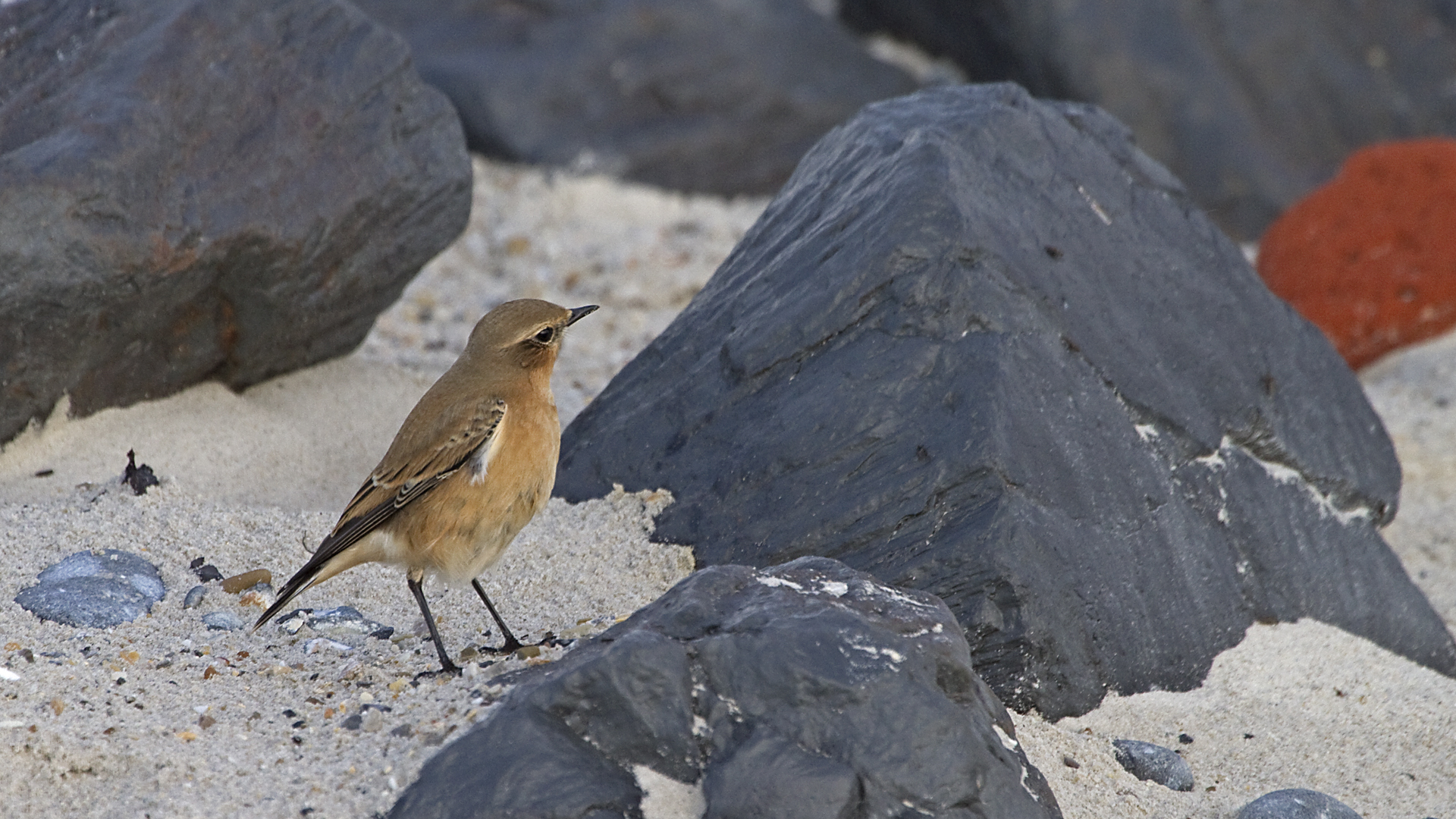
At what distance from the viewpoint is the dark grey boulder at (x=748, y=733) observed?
326cm

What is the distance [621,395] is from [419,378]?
6.86ft

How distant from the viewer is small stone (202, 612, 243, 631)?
469 centimetres

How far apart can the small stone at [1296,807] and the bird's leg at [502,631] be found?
2.22 meters

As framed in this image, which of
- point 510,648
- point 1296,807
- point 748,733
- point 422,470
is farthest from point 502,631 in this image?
point 1296,807

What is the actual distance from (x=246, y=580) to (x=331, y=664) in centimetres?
80

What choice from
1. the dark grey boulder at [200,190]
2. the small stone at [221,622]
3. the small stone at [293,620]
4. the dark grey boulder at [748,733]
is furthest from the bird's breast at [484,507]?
the dark grey boulder at [200,190]

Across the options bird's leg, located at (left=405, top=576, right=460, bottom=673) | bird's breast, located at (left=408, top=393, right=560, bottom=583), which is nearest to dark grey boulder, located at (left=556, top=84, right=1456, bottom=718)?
bird's breast, located at (left=408, top=393, right=560, bottom=583)

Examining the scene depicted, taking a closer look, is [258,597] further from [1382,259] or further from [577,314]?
[1382,259]

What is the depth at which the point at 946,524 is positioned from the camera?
4656 mm

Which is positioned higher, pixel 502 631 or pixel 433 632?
pixel 433 632

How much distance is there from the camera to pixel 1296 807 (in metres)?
4.02

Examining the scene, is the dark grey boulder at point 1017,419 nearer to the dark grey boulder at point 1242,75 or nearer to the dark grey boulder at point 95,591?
the dark grey boulder at point 95,591

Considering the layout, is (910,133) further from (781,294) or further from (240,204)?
(240,204)

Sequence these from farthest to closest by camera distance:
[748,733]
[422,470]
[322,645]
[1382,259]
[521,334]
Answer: [1382,259], [521,334], [422,470], [322,645], [748,733]
